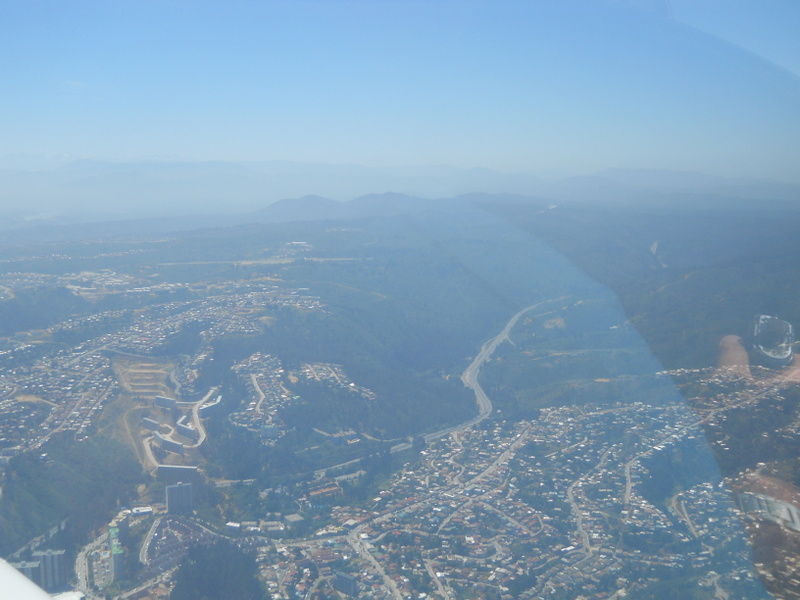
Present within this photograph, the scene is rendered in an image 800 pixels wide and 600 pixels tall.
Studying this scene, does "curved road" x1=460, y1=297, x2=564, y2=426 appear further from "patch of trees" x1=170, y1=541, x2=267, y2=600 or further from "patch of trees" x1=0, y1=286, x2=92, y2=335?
"patch of trees" x1=0, y1=286, x2=92, y2=335

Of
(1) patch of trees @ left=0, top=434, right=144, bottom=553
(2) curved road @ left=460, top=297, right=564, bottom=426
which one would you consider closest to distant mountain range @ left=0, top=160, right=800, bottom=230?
(2) curved road @ left=460, top=297, right=564, bottom=426

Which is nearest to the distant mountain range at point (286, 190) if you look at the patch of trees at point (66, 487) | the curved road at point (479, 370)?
the curved road at point (479, 370)

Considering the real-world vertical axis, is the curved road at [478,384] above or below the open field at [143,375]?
below

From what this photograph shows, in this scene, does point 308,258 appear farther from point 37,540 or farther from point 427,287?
point 37,540

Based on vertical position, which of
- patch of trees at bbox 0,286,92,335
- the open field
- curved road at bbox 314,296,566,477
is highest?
patch of trees at bbox 0,286,92,335

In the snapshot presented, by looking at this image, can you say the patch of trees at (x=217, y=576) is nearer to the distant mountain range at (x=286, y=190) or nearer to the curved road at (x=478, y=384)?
the curved road at (x=478, y=384)

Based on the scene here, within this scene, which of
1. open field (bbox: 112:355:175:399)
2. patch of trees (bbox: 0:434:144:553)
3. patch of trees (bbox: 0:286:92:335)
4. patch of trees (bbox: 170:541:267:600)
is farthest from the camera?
patch of trees (bbox: 0:286:92:335)

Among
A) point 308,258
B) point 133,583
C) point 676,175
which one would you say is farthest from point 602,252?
point 676,175

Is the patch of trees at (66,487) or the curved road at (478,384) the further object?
the curved road at (478,384)

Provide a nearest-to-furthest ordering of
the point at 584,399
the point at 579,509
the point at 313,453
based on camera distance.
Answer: the point at 579,509 < the point at 313,453 < the point at 584,399

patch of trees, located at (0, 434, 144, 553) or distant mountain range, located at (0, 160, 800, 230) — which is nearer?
patch of trees, located at (0, 434, 144, 553)

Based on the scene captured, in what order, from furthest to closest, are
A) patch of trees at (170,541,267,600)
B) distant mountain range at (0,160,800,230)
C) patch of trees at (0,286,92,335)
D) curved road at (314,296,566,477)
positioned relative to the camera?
distant mountain range at (0,160,800,230) → patch of trees at (0,286,92,335) → curved road at (314,296,566,477) → patch of trees at (170,541,267,600)
